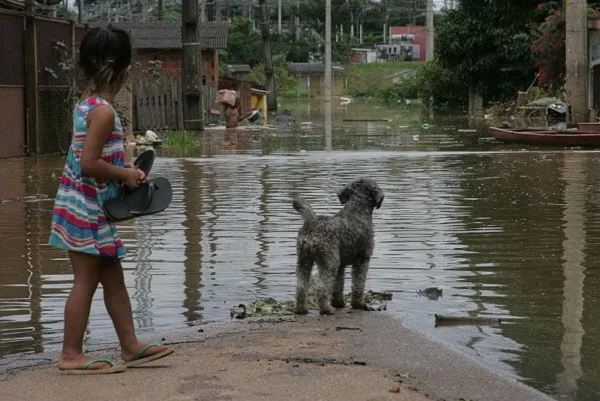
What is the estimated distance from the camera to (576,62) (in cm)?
3016

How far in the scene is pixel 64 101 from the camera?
898 inches

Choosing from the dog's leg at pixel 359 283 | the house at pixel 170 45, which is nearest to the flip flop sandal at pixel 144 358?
the dog's leg at pixel 359 283

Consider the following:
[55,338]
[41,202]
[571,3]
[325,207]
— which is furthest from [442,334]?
[571,3]

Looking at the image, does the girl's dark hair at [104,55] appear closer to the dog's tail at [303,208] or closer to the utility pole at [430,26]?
the dog's tail at [303,208]

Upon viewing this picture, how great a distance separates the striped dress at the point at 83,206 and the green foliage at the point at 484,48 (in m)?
44.3

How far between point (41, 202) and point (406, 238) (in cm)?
511

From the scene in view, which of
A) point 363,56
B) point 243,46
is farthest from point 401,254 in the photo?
point 363,56

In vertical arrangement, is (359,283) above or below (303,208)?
below

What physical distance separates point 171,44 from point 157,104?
13.0 metres

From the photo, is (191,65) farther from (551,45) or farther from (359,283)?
(359,283)

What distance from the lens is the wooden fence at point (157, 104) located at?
32969 mm

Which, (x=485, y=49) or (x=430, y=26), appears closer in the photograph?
(x=485, y=49)

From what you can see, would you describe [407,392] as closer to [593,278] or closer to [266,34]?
[593,278]

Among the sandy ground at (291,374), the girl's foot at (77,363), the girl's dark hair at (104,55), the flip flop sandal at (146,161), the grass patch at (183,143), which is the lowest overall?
the sandy ground at (291,374)
